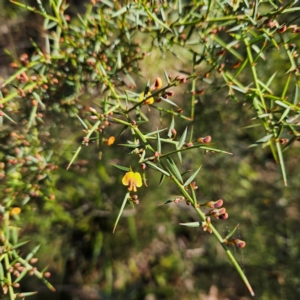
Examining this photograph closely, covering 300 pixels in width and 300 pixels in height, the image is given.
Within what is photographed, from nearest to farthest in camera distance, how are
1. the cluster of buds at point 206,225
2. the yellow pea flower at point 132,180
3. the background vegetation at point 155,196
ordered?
the cluster of buds at point 206,225
the yellow pea flower at point 132,180
the background vegetation at point 155,196

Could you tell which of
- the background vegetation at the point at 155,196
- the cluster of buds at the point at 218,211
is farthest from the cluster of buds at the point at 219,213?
the background vegetation at the point at 155,196

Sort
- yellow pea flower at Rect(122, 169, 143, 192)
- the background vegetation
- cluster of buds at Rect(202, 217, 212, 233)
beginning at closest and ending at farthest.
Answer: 1. cluster of buds at Rect(202, 217, 212, 233)
2. yellow pea flower at Rect(122, 169, 143, 192)
3. the background vegetation

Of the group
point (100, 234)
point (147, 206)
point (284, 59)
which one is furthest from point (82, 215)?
point (284, 59)

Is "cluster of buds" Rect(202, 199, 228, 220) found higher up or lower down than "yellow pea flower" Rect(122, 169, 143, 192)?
lower down

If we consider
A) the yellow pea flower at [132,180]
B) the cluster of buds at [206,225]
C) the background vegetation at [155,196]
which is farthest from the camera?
the background vegetation at [155,196]

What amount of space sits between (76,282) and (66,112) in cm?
150

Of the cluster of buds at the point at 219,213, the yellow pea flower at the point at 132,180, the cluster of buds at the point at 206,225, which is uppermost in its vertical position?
the yellow pea flower at the point at 132,180

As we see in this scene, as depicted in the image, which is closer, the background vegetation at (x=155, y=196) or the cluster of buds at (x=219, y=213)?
Answer: the cluster of buds at (x=219, y=213)

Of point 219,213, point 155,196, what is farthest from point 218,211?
point 155,196

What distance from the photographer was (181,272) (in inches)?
105

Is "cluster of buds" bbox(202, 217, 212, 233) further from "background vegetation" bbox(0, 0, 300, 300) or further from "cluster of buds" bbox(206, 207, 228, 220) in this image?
"background vegetation" bbox(0, 0, 300, 300)

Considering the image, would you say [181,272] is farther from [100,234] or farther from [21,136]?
[21,136]

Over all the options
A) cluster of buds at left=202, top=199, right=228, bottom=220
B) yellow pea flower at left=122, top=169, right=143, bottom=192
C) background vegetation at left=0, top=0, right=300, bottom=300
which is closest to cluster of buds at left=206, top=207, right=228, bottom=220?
cluster of buds at left=202, top=199, right=228, bottom=220

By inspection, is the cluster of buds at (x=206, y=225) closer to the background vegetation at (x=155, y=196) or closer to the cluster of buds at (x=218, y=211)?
the cluster of buds at (x=218, y=211)
